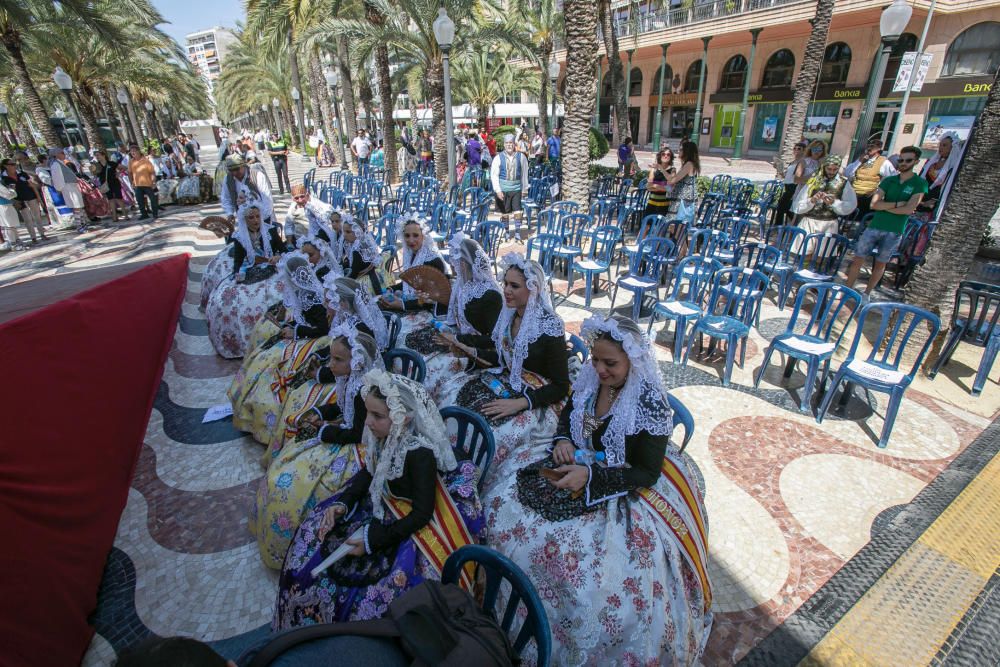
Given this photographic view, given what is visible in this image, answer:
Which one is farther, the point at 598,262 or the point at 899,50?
the point at 899,50

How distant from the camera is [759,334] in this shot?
616cm

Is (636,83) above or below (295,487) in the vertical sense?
above

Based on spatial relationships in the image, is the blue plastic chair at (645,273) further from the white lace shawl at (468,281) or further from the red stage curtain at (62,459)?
the red stage curtain at (62,459)

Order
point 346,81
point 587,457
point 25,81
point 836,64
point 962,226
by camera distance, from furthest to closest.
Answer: point 836,64, point 346,81, point 25,81, point 962,226, point 587,457

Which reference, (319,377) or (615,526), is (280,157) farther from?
(615,526)

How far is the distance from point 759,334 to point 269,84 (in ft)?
122

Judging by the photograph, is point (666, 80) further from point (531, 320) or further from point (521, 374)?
point (521, 374)

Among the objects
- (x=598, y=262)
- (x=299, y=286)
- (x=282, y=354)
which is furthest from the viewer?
(x=598, y=262)

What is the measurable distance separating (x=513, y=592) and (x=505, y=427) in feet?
4.03

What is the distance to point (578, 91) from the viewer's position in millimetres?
9414

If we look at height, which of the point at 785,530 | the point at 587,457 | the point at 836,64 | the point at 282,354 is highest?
the point at 836,64

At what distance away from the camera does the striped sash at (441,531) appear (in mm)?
2260

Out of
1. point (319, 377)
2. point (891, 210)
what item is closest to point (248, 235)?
point (319, 377)

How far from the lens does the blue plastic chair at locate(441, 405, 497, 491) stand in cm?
276
